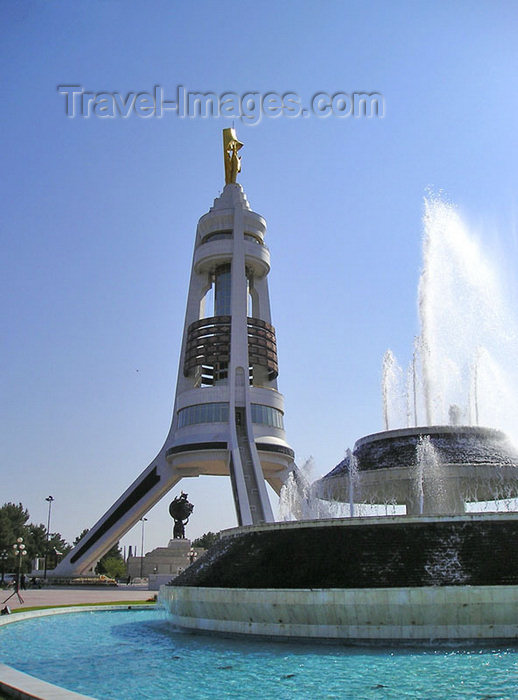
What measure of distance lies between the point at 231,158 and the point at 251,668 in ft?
184

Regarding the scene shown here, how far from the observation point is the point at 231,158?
212ft

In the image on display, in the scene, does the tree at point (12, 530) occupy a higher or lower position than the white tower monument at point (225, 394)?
lower

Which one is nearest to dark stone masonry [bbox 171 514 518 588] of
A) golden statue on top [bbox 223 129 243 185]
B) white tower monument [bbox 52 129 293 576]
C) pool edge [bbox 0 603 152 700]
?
pool edge [bbox 0 603 152 700]

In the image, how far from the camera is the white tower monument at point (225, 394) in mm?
51500

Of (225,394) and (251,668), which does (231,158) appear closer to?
(225,394)

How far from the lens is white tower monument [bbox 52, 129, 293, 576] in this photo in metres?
51.5

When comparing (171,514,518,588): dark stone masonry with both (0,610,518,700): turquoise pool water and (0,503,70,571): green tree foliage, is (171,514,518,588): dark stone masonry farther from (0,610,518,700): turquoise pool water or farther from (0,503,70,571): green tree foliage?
(0,503,70,571): green tree foliage

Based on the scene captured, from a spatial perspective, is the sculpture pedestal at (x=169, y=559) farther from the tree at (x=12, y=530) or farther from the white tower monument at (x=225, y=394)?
the tree at (x=12, y=530)

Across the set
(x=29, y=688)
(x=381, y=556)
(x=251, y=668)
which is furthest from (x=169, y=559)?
(x=29, y=688)

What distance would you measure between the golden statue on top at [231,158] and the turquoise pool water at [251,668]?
50.7 metres

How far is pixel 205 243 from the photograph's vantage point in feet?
195

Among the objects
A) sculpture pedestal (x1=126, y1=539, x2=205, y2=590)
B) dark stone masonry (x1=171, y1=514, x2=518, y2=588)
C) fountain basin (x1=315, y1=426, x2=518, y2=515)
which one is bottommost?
sculpture pedestal (x1=126, y1=539, x2=205, y2=590)

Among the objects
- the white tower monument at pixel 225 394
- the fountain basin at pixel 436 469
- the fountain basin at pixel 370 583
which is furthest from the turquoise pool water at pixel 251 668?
the white tower monument at pixel 225 394

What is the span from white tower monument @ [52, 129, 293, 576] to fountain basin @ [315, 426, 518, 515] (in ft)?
62.0
